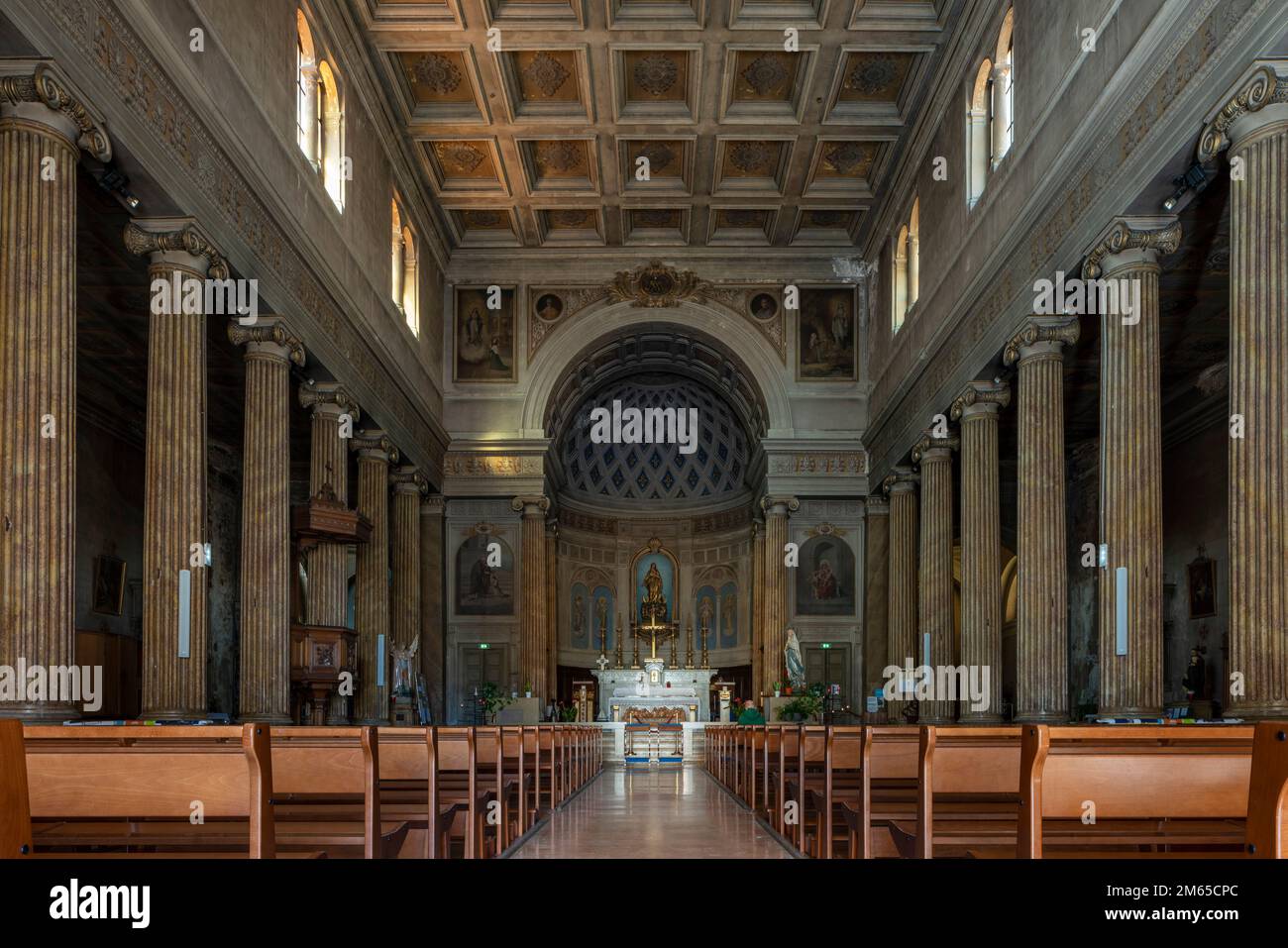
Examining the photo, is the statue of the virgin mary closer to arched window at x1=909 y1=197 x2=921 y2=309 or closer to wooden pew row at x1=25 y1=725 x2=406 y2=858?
arched window at x1=909 y1=197 x2=921 y2=309

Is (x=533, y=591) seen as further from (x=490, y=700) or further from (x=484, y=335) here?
(x=484, y=335)

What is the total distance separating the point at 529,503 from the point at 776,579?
6831 millimetres

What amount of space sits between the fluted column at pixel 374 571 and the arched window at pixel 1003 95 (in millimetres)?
12811

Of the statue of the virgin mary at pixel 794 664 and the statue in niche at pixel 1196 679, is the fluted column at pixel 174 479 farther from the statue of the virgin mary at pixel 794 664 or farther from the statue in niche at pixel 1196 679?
the statue of the virgin mary at pixel 794 664

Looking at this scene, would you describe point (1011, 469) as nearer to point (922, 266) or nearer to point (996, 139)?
point (922, 266)

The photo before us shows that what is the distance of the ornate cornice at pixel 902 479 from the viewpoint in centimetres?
2825

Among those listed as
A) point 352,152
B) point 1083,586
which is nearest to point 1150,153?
point 352,152

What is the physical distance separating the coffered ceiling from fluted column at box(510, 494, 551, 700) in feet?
23.1

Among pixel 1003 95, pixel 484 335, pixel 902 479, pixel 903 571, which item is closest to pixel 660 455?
pixel 484 335

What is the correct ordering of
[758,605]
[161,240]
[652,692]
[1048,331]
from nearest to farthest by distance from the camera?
[161,240] → [1048,331] → [758,605] → [652,692]

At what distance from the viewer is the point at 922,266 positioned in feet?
82.1

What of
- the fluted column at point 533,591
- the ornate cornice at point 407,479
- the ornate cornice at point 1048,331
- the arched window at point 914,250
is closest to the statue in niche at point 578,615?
the fluted column at point 533,591

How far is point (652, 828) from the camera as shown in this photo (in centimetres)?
1233

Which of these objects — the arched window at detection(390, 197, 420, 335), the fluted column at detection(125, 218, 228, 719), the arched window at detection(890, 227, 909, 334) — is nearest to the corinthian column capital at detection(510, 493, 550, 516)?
the arched window at detection(390, 197, 420, 335)
